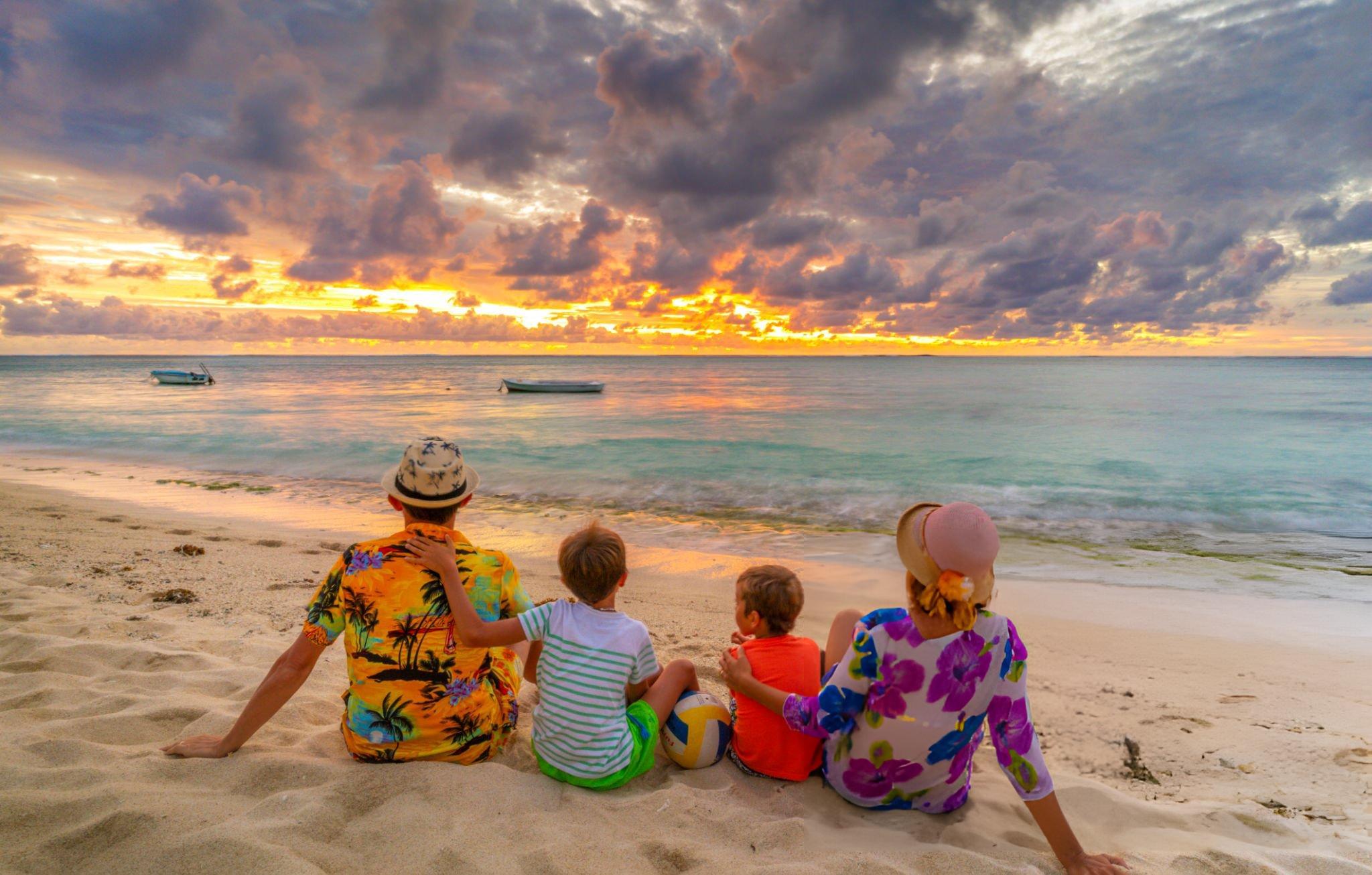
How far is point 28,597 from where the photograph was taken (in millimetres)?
5531

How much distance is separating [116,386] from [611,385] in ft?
141

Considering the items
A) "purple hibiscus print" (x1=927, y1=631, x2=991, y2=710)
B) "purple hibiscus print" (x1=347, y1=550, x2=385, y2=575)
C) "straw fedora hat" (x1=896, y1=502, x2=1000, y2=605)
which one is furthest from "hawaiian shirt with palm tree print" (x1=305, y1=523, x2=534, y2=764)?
"purple hibiscus print" (x1=927, y1=631, x2=991, y2=710)

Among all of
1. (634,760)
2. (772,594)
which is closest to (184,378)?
(634,760)

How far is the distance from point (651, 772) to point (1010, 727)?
5.85 feet

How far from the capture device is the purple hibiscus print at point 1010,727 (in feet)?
8.93

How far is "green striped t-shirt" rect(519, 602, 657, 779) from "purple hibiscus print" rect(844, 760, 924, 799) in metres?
1.07

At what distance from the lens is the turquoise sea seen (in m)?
11.9

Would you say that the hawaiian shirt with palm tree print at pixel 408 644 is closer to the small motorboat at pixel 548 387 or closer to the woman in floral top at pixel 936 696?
the woman in floral top at pixel 936 696

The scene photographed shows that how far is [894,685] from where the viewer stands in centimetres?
287

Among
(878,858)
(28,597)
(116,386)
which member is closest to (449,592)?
(878,858)

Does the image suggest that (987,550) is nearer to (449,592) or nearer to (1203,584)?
(449,592)

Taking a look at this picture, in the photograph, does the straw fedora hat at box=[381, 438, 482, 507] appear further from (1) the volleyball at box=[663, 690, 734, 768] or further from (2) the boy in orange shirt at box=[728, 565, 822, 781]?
(1) the volleyball at box=[663, 690, 734, 768]

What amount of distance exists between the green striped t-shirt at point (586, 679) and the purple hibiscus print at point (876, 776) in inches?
42.1

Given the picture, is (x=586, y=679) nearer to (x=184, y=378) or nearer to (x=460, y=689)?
(x=460, y=689)
